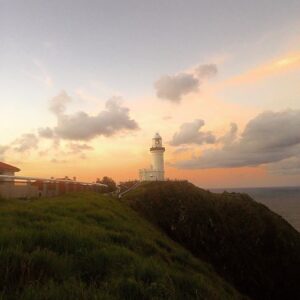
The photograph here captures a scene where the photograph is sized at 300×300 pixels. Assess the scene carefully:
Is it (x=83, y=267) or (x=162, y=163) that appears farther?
(x=162, y=163)

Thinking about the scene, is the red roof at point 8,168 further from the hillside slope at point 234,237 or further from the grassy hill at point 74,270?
the grassy hill at point 74,270

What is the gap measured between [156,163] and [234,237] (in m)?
38.2

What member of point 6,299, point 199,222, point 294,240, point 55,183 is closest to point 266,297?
point 199,222

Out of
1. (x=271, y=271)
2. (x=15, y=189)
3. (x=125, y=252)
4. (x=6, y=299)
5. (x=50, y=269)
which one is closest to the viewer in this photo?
(x=6, y=299)

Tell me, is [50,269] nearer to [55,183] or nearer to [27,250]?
[27,250]

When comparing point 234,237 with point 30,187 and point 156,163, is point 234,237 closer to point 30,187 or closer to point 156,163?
point 30,187

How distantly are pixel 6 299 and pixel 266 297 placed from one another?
65.0 ft

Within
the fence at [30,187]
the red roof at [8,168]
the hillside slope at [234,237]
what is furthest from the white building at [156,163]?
the fence at [30,187]

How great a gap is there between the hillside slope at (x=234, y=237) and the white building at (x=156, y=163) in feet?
95.1

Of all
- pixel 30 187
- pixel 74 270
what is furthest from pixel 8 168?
pixel 74 270

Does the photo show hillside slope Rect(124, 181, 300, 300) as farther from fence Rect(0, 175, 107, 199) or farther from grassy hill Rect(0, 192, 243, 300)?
→ grassy hill Rect(0, 192, 243, 300)

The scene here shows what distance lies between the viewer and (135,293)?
5914 mm

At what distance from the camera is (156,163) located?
6431 centimetres

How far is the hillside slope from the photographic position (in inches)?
896
